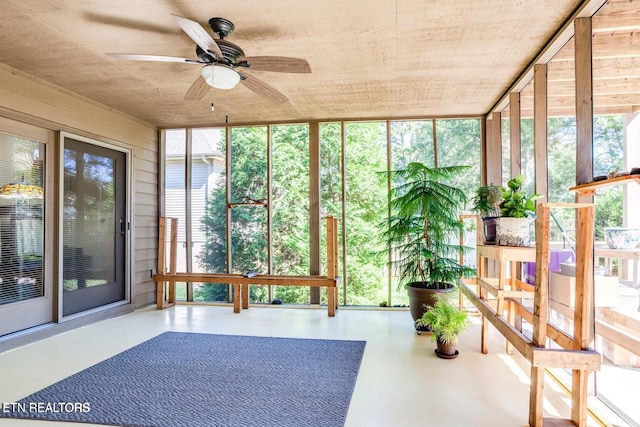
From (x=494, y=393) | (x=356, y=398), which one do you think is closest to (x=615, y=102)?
(x=494, y=393)

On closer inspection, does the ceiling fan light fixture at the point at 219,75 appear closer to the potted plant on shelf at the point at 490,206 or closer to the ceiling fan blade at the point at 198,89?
the ceiling fan blade at the point at 198,89

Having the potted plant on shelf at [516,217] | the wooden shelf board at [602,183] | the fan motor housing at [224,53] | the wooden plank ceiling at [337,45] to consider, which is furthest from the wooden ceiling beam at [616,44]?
the fan motor housing at [224,53]

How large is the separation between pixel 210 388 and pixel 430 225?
271 centimetres

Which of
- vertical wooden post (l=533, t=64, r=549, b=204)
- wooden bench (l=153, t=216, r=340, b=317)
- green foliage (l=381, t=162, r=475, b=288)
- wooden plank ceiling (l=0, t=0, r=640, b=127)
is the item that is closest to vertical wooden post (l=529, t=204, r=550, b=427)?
wooden plank ceiling (l=0, t=0, r=640, b=127)

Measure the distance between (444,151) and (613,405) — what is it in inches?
135

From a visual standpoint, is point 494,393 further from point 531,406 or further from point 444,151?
point 444,151

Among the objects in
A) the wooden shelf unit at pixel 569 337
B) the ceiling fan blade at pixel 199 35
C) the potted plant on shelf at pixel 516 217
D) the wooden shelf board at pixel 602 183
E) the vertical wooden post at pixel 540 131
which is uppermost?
the ceiling fan blade at pixel 199 35

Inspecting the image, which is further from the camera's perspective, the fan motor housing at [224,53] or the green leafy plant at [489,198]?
the green leafy plant at [489,198]

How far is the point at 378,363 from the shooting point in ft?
10.2

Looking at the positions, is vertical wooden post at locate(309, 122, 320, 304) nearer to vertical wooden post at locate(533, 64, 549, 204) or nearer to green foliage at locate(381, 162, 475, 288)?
green foliage at locate(381, 162, 475, 288)

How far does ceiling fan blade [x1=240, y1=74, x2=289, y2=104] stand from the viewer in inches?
114

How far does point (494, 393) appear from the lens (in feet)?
8.37

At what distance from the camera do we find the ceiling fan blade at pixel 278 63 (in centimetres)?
254

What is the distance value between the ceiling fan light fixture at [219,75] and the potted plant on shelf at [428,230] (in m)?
2.15
